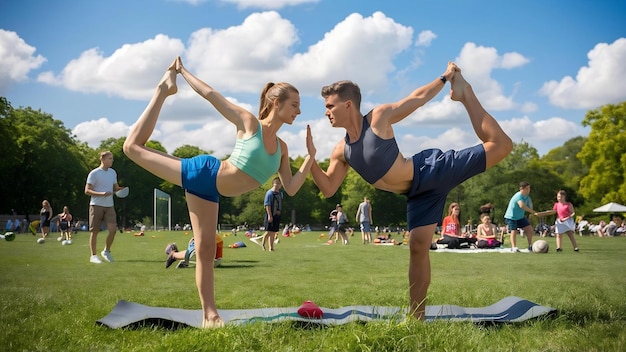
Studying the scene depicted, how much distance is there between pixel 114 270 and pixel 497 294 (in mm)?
7266

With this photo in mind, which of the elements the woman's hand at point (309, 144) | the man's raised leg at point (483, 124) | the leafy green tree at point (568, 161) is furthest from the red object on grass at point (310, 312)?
the leafy green tree at point (568, 161)

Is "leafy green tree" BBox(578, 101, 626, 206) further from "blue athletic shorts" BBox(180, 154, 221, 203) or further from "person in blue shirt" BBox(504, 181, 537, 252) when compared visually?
"blue athletic shorts" BBox(180, 154, 221, 203)

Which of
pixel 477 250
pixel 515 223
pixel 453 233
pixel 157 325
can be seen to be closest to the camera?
pixel 157 325

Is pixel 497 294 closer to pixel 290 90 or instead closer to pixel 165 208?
pixel 290 90

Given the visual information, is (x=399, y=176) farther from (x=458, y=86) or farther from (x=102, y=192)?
(x=102, y=192)

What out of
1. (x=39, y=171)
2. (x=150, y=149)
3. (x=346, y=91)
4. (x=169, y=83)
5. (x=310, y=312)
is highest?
(x=39, y=171)

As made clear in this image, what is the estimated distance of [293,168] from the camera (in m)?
69.8

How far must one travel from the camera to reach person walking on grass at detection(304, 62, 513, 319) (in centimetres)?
554

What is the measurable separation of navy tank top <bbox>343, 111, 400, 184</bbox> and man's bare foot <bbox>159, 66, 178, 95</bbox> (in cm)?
184

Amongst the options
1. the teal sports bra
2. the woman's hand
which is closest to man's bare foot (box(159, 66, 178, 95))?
the teal sports bra

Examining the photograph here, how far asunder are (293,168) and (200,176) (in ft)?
211

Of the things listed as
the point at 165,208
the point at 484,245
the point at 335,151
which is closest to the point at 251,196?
the point at 165,208

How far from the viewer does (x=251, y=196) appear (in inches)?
2862

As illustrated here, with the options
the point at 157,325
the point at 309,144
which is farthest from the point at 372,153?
the point at 157,325
